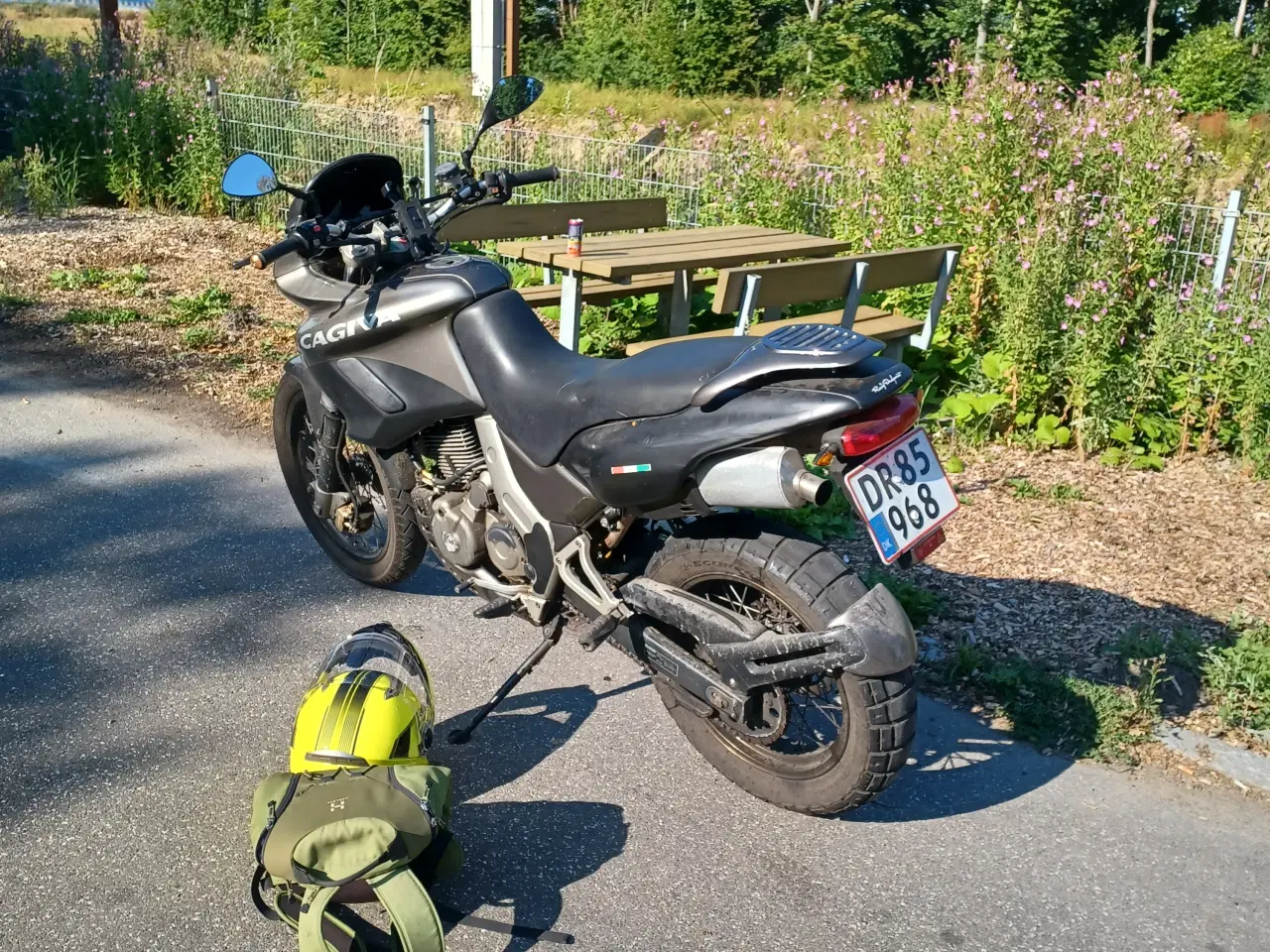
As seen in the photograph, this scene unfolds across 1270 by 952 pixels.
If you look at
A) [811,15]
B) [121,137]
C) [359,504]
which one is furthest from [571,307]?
[811,15]

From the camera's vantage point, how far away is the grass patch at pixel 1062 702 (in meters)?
3.48

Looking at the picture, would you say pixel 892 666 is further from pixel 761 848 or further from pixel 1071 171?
pixel 1071 171

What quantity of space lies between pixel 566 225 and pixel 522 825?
4621 millimetres

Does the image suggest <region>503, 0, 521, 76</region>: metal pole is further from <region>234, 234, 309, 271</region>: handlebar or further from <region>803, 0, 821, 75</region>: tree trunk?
<region>234, 234, 309, 271</region>: handlebar

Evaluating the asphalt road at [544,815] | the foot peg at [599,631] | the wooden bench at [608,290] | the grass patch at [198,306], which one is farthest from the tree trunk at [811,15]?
the foot peg at [599,631]

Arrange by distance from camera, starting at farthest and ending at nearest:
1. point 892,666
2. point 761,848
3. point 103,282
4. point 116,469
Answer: point 103,282, point 116,469, point 761,848, point 892,666

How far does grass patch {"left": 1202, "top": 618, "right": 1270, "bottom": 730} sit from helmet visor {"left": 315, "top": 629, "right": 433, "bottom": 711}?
2.38 m

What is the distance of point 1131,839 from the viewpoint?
3.09m

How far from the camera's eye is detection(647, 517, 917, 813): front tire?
110 inches

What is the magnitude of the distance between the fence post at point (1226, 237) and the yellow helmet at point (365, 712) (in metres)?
4.73

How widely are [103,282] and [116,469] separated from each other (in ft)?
11.7

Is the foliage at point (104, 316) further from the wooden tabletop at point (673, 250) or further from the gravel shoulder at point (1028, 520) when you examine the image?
the wooden tabletop at point (673, 250)

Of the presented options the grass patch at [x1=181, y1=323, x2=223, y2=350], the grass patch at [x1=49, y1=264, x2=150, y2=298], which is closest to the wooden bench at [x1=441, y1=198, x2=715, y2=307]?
the grass patch at [x1=181, y1=323, x2=223, y2=350]

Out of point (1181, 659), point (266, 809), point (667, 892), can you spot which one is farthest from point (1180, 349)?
point (266, 809)
